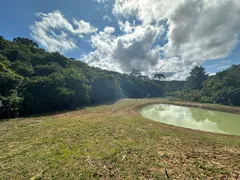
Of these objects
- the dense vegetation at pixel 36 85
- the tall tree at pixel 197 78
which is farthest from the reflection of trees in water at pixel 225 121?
the tall tree at pixel 197 78

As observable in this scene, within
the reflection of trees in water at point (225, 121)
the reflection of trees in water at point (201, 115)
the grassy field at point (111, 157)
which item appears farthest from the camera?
the reflection of trees in water at point (201, 115)

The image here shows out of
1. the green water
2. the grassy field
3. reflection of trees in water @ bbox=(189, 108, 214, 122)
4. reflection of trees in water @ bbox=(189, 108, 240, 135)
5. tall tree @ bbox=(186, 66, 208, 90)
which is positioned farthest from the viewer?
tall tree @ bbox=(186, 66, 208, 90)

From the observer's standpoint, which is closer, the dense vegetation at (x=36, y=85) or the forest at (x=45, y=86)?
the dense vegetation at (x=36, y=85)

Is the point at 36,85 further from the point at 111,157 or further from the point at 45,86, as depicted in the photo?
the point at 111,157

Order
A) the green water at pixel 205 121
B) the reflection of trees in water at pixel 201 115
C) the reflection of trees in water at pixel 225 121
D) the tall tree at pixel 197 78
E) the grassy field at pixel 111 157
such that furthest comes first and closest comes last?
the tall tree at pixel 197 78
the reflection of trees in water at pixel 201 115
the green water at pixel 205 121
the reflection of trees in water at pixel 225 121
the grassy field at pixel 111 157

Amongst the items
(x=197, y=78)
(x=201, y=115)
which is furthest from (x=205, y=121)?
(x=197, y=78)

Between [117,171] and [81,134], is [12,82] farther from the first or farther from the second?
[117,171]

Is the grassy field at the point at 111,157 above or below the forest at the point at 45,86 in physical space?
below

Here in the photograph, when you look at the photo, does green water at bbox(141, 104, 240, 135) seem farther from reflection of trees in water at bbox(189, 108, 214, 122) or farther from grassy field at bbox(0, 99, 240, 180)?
grassy field at bbox(0, 99, 240, 180)

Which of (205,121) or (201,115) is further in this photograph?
(201,115)

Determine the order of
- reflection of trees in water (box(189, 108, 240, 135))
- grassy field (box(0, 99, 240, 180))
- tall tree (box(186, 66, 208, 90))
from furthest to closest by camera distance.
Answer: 1. tall tree (box(186, 66, 208, 90))
2. reflection of trees in water (box(189, 108, 240, 135))
3. grassy field (box(0, 99, 240, 180))

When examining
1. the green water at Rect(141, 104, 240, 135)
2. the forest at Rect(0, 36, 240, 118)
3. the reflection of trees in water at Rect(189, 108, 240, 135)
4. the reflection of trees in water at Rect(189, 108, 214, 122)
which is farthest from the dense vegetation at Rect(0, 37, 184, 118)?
the reflection of trees in water at Rect(189, 108, 240, 135)

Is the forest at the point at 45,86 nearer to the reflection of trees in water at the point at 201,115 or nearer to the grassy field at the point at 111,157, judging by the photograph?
the grassy field at the point at 111,157

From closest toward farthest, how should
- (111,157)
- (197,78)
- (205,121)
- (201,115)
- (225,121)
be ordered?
(111,157), (225,121), (205,121), (201,115), (197,78)
